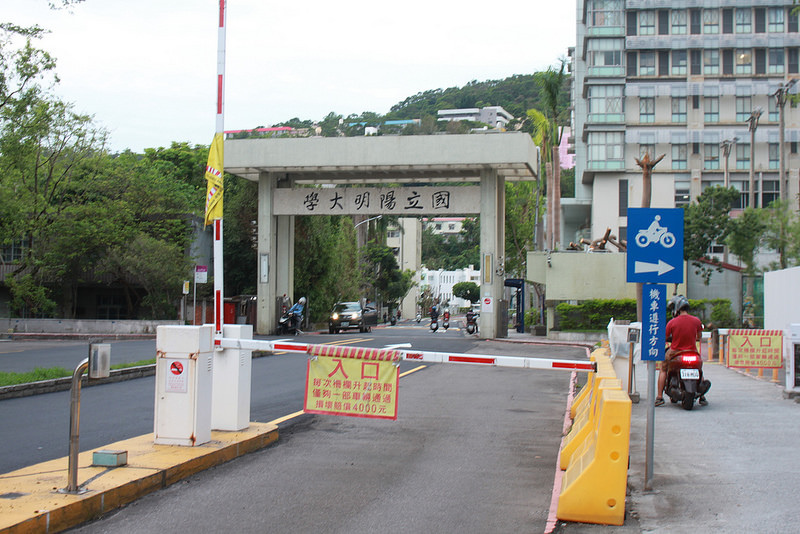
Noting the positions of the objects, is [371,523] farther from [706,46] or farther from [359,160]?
[706,46]

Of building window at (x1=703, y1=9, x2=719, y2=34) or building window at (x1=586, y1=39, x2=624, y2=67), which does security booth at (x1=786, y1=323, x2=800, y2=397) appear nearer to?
building window at (x1=586, y1=39, x2=624, y2=67)

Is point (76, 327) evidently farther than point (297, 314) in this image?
No

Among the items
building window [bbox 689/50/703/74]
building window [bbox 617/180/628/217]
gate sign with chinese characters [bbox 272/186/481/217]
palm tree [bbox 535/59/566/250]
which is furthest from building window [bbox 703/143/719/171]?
gate sign with chinese characters [bbox 272/186/481/217]

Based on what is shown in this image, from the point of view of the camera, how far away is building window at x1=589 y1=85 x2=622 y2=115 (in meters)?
62.0

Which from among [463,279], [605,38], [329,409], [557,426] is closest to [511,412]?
[557,426]

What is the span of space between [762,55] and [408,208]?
40.2 metres

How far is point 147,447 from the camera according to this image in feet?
27.1

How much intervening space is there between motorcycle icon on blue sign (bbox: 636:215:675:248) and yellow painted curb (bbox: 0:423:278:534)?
4.62 m

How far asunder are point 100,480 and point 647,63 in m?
62.4

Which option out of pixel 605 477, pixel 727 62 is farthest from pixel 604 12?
pixel 605 477

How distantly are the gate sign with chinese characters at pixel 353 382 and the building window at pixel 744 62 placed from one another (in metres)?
62.4

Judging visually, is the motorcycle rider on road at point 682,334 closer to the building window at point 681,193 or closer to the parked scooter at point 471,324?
the parked scooter at point 471,324

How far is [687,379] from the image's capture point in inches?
467

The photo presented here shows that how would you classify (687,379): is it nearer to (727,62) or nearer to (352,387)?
(352,387)
